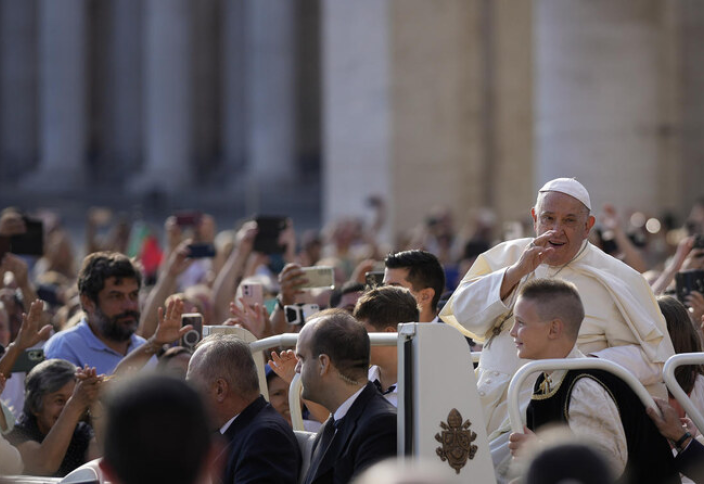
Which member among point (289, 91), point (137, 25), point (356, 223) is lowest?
point (356, 223)

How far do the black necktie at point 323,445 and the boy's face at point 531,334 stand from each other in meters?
0.74

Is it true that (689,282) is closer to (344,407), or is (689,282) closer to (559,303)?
(559,303)

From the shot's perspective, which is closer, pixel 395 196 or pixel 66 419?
pixel 66 419

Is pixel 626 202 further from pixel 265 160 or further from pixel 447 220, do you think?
pixel 265 160

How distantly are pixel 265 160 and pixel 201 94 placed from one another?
24.3ft

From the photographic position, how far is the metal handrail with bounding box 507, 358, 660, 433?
4.31m

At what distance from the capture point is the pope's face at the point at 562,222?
5.56m

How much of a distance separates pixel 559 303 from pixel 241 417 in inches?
53.1

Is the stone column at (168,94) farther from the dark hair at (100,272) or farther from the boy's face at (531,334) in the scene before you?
the boy's face at (531,334)

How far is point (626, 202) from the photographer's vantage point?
17.1m

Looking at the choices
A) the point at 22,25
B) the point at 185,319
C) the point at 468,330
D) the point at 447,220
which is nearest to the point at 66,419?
the point at 185,319

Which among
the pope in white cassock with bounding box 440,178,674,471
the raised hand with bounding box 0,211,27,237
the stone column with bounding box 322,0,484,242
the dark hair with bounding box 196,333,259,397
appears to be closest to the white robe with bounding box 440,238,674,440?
the pope in white cassock with bounding box 440,178,674,471

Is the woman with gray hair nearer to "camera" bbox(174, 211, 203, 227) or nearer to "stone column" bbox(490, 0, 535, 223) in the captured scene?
"camera" bbox(174, 211, 203, 227)

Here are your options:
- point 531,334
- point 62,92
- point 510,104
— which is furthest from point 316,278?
point 62,92
